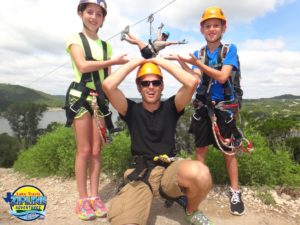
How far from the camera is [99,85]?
13.3ft

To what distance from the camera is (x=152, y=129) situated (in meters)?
3.78

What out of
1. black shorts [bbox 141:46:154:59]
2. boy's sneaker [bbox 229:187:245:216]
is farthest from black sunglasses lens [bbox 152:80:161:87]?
boy's sneaker [bbox 229:187:245:216]

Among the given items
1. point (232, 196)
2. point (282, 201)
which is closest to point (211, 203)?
point (232, 196)

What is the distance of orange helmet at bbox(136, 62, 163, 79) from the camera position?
3.71m

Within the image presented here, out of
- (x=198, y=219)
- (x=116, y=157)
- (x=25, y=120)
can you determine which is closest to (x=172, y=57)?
→ (x=198, y=219)

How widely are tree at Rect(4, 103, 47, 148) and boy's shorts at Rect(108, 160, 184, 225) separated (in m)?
64.7

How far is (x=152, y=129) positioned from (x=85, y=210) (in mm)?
1486

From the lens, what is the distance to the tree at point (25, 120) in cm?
6494

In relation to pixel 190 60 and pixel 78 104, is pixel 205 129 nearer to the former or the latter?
pixel 190 60

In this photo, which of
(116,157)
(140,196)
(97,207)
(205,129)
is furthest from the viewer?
(116,157)

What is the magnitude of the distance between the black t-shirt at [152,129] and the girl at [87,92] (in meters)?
0.54

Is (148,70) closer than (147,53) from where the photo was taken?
Yes

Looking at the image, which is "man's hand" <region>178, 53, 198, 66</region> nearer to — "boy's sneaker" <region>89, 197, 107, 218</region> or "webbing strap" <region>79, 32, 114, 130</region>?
"webbing strap" <region>79, 32, 114, 130</region>

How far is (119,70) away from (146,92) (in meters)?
0.44
